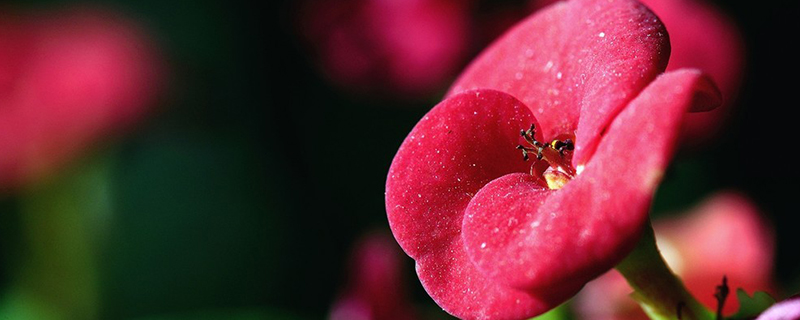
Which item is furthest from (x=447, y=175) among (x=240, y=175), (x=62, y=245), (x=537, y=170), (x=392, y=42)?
(x=240, y=175)

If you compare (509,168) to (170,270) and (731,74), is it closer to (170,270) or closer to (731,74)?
(731,74)

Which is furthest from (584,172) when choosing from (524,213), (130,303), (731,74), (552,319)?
(130,303)

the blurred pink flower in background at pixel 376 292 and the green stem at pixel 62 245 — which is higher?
the blurred pink flower in background at pixel 376 292

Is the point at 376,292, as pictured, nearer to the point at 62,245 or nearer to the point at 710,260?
the point at 710,260

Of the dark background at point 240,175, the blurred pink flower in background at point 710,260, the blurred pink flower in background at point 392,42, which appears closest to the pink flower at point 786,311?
A: the blurred pink flower in background at point 710,260

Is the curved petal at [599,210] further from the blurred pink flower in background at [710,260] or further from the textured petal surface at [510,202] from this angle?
the blurred pink flower in background at [710,260]

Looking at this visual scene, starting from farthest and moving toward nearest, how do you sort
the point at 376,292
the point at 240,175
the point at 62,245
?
the point at 240,175 < the point at 62,245 < the point at 376,292
